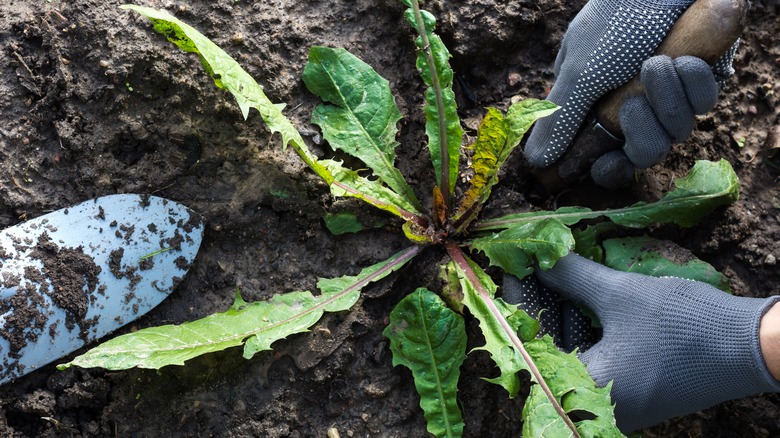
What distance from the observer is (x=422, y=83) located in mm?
2057

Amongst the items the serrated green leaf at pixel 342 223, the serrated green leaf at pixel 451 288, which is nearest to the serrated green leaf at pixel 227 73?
the serrated green leaf at pixel 342 223

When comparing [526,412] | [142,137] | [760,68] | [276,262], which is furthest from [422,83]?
[760,68]

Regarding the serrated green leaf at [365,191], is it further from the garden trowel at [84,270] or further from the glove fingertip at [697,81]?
the glove fingertip at [697,81]

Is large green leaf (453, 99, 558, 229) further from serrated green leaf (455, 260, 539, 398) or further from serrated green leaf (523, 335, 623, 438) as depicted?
serrated green leaf (523, 335, 623, 438)

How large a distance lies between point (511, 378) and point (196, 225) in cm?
95

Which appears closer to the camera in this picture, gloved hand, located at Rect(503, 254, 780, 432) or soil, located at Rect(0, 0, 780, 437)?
gloved hand, located at Rect(503, 254, 780, 432)

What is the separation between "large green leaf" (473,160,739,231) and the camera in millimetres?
1883

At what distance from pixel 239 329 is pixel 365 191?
51 centimetres

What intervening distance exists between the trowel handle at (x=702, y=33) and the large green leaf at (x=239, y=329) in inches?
30.2

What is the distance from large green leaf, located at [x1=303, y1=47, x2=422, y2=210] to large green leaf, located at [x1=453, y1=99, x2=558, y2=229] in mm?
228

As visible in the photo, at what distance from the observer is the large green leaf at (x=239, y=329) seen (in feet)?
5.19

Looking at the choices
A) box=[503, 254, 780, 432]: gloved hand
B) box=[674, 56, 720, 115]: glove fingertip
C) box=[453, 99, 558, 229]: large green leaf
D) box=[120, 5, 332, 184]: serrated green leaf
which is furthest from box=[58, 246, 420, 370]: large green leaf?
box=[674, 56, 720, 115]: glove fingertip

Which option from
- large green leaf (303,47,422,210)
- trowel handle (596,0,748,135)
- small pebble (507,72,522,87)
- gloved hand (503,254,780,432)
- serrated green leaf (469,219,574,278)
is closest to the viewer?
trowel handle (596,0,748,135)

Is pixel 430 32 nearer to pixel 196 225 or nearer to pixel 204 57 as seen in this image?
pixel 204 57
